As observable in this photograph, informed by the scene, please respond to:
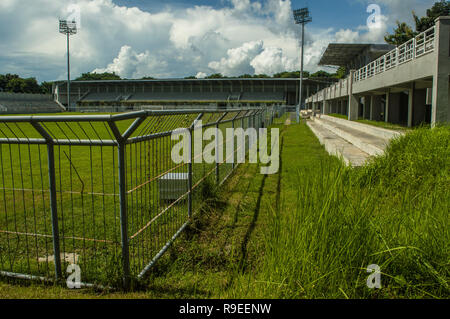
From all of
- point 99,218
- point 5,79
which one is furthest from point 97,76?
point 99,218

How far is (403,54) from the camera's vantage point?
60.6 feet

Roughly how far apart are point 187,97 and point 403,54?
72.1 meters

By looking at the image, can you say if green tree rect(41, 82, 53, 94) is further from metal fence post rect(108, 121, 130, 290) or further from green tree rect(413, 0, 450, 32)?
metal fence post rect(108, 121, 130, 290)

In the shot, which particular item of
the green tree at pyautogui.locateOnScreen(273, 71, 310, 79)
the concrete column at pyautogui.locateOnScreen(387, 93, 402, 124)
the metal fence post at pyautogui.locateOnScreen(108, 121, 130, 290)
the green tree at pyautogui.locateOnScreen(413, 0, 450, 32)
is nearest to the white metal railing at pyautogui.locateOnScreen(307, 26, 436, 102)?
the concrete column at pyautogui.locateOnScreen(387, 93, 402, 124)

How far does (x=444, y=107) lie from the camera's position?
1283 centimetres

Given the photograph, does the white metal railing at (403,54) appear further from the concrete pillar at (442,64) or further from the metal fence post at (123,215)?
the metal fence post at (123,215)

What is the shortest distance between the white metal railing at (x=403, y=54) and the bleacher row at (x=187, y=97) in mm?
55945

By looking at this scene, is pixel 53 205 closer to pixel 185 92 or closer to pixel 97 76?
pixel 185 92

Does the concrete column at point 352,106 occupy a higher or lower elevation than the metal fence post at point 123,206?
higher

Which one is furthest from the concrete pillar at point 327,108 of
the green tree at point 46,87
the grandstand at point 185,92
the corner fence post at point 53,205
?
the green tree at point 46,87

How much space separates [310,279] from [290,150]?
12560 mm

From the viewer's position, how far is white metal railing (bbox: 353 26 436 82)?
46.6 feet

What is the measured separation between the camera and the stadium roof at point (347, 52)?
48.5 m
